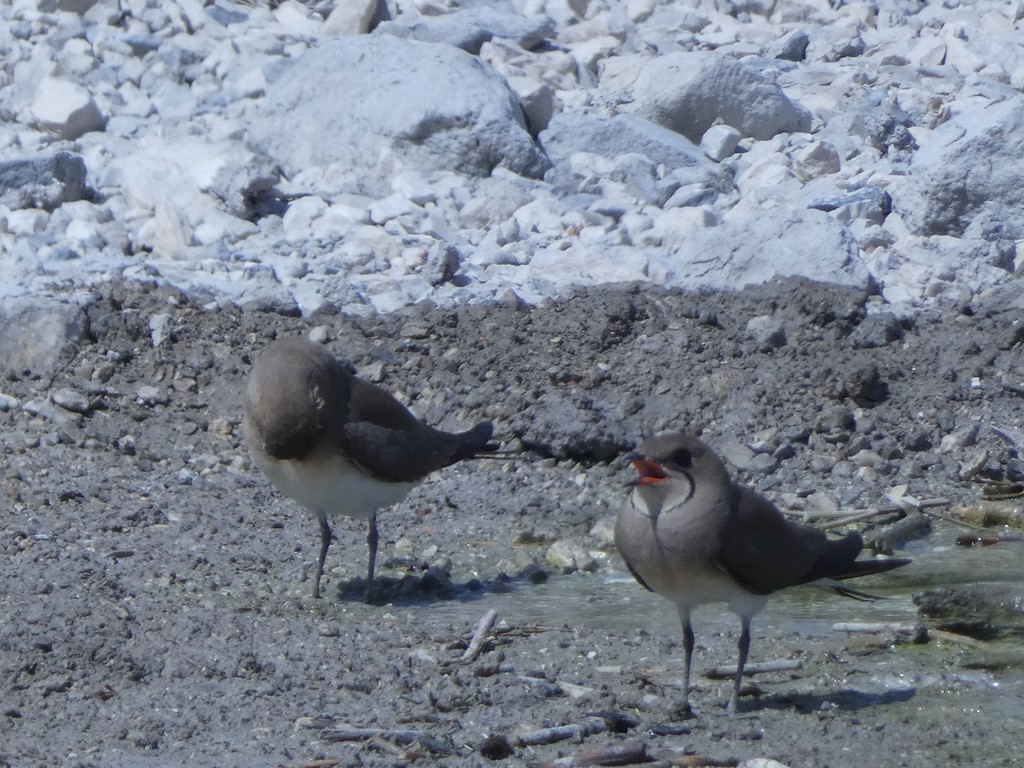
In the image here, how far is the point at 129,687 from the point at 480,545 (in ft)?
8.49

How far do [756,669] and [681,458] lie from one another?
1122mm

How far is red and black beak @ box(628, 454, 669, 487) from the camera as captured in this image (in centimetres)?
576

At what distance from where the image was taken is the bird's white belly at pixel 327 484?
24.2ft

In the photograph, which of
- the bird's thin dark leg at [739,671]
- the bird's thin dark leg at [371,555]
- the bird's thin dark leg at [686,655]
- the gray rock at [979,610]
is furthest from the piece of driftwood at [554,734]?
the bird's thin dark leg at [371,555]

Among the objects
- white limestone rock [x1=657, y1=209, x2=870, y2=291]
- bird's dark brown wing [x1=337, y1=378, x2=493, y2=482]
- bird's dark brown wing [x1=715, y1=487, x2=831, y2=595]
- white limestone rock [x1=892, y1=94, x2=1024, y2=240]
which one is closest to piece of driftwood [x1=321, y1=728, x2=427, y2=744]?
bird's dark brown wing [x1=715, y1=487, x2=831, y2=595]

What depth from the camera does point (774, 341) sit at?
31.7ft

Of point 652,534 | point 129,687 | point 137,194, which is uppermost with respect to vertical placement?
point 137,194

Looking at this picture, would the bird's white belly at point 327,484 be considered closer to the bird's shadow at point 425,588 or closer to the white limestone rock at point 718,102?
the bird's shadow at point 425,588

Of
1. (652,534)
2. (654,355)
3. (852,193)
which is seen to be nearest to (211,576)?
(652,534)

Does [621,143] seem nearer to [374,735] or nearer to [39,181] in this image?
[39,181]

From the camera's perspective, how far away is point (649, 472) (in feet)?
19.0

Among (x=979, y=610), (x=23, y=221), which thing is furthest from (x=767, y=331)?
(x=23, y=221)

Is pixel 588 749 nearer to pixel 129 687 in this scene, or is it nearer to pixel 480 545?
pixel 129 687

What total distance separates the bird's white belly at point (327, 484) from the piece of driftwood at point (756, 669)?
1975 mm
